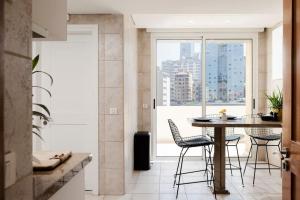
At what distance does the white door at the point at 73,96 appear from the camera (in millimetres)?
4242

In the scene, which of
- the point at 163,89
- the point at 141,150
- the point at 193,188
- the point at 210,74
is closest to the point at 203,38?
the point at 210,74

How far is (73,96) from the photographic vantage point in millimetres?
4289

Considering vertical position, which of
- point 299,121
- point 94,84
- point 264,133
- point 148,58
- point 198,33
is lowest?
point 264,133

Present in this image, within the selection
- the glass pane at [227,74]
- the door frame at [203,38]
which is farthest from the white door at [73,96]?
the glass pane at [227,74]

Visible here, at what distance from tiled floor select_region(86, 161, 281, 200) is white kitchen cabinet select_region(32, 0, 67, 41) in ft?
9.29

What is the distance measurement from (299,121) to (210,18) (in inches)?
159

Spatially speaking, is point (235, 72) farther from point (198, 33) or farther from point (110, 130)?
point (110, 130)

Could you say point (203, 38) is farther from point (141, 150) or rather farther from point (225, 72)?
point (141, 150)

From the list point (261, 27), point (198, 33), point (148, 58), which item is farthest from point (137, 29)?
point (261, 27)

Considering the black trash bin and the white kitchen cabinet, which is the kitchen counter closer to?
the white kitchen cabinet

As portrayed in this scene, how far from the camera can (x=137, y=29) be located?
6.10 meters

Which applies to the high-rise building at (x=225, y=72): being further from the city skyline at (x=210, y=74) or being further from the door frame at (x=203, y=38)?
the door frame at (x=203, y=38)

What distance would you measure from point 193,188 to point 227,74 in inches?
110

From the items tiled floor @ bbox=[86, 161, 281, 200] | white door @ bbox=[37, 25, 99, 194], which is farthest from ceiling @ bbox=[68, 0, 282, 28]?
tiled floor @ bbox=[86, 161, 281, 200]
